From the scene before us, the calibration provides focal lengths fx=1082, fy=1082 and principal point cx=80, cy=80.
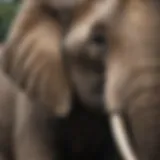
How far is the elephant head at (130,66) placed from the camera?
149 cm

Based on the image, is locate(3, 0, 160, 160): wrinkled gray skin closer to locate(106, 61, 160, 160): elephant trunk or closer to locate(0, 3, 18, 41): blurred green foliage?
locate(106, 61, 160, 160): elephant trunk

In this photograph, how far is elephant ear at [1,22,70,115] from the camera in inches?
67.6

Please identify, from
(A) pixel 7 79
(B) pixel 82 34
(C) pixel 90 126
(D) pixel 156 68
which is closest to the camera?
(D) pixel 156 68

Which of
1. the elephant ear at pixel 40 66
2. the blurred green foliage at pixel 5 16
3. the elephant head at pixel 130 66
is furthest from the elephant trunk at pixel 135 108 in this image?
the blurred green foliage at pixel 5 16

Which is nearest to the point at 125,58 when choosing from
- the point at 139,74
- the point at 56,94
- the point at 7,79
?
the point at 139,74

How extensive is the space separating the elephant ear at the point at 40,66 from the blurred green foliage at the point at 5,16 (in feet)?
0.72

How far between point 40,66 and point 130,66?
22cm

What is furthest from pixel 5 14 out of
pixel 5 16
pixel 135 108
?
pixel 135 108

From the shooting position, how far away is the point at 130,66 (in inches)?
61.5

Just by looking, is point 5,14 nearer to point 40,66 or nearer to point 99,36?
point 40,66

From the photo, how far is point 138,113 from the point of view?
153cm

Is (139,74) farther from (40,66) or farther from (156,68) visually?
(40,66)

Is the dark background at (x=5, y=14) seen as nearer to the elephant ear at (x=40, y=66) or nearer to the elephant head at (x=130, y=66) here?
the elephant ear at (x=40, y=66)

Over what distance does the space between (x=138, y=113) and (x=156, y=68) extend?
0.08 metres
